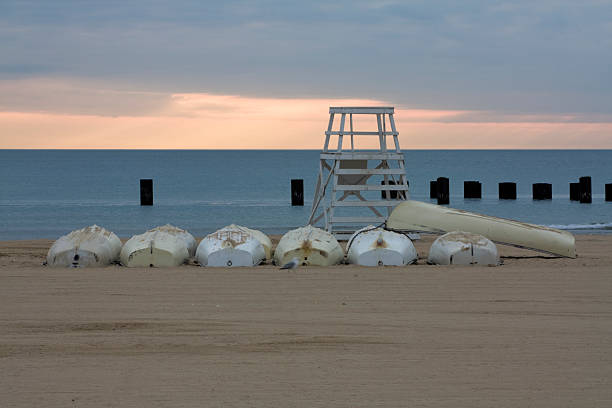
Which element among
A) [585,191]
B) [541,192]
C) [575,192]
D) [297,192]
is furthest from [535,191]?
[297,192]

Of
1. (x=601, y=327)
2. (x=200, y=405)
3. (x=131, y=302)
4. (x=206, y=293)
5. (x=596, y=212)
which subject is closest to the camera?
(x=200, y=405)

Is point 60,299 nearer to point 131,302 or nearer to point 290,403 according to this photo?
point 131,302

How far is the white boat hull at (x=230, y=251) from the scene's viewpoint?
1289cm

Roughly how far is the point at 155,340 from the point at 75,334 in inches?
34.4

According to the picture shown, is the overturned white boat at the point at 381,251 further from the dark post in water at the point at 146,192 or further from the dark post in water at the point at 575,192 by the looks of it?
the dark post in water at the point at 575,192

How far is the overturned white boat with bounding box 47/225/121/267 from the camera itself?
506 inches

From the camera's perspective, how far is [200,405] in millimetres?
5836

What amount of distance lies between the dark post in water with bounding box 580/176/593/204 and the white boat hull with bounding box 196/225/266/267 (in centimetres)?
3009

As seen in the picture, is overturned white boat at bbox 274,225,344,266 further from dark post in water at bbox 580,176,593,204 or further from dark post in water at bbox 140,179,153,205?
dark post in water at bbox 580,176,593,204

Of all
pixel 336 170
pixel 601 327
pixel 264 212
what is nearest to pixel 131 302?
pixel 601 327

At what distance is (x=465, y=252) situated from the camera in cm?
1281

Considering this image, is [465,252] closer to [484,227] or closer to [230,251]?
[484,227]

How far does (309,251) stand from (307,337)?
492 cm

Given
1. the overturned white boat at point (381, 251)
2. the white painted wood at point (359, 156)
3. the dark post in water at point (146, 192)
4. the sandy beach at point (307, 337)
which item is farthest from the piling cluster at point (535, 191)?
the sandy beach at point (307, 337)
